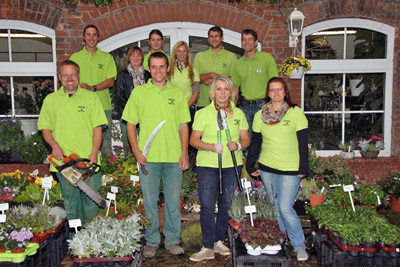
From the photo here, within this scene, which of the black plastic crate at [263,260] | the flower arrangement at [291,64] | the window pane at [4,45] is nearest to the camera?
the black plastic crate at [263,260]

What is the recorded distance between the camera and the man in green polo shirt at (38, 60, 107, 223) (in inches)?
162

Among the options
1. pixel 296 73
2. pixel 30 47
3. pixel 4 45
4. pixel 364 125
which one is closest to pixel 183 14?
pixel 296 73

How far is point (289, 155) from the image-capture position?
4000mm

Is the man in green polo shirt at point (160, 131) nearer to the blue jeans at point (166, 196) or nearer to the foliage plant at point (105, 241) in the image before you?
the blue jeans at point (166, 196)

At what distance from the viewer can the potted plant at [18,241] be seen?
138 inches

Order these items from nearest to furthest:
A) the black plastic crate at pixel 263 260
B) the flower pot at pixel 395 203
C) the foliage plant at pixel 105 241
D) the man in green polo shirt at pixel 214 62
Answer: the foliage plant at pixel 105 241, the black plastic crate at pixel 263 260, the man in green polo shirt at pixel 214 62, the flower pot at pixel 395 203

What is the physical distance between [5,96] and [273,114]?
478 centimetres

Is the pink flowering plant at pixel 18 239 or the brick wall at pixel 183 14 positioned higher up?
the brick wall at pixel 183 14

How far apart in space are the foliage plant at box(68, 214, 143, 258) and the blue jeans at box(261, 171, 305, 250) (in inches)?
53.3

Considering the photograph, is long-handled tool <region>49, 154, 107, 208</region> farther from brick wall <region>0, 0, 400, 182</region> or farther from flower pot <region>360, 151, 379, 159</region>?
flower pot <region>360, 151, 379, 159</region>

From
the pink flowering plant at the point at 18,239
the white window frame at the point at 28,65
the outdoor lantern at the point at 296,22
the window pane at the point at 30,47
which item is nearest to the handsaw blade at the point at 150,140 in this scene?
the pink flowering plant at the point at 18,239

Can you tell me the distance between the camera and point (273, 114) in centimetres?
400

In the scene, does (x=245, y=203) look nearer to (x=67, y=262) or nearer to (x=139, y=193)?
(x=139, y=193)

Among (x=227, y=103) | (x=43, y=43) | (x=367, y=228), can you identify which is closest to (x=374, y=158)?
(x=367, y=228)
